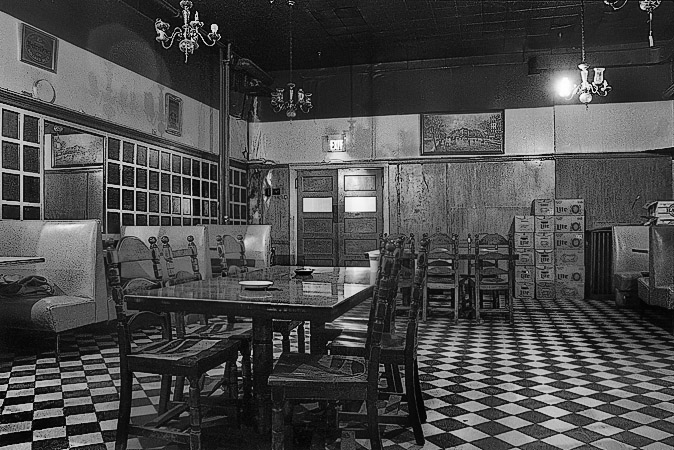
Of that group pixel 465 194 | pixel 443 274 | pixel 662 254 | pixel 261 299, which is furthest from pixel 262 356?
pixel 465 194

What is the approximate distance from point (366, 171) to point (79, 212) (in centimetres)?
568

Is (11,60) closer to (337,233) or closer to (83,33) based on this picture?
(83,33)

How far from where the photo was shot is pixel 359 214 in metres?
11.5

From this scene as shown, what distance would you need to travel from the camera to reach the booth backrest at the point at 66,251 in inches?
217

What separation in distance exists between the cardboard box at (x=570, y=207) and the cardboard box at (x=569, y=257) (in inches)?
24.9

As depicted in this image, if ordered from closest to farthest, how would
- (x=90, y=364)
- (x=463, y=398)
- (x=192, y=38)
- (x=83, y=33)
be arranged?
(x=463, y=398) → (x=90, y=364) → (x=192, y=38) → (x=83, y=33)

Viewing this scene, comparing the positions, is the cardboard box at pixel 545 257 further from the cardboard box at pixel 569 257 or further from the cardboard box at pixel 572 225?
the cardboard box at pixel 572 225

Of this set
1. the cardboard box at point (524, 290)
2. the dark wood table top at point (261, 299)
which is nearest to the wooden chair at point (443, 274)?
the cardboard box at point (524, 290)

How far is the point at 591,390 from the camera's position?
4238 millimetres

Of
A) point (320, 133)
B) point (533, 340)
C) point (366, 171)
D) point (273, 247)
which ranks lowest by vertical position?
point (533, 340)

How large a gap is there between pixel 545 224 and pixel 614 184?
5.01 feet

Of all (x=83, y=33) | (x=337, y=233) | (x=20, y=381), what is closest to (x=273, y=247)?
(x=337, y=233)

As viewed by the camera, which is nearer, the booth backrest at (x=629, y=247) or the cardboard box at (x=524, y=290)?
the booth backrest at (x=629, y=247)

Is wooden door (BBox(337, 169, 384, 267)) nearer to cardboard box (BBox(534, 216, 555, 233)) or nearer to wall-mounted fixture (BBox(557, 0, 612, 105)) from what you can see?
cardboard box (BBox(534, 216, 555, 233))
